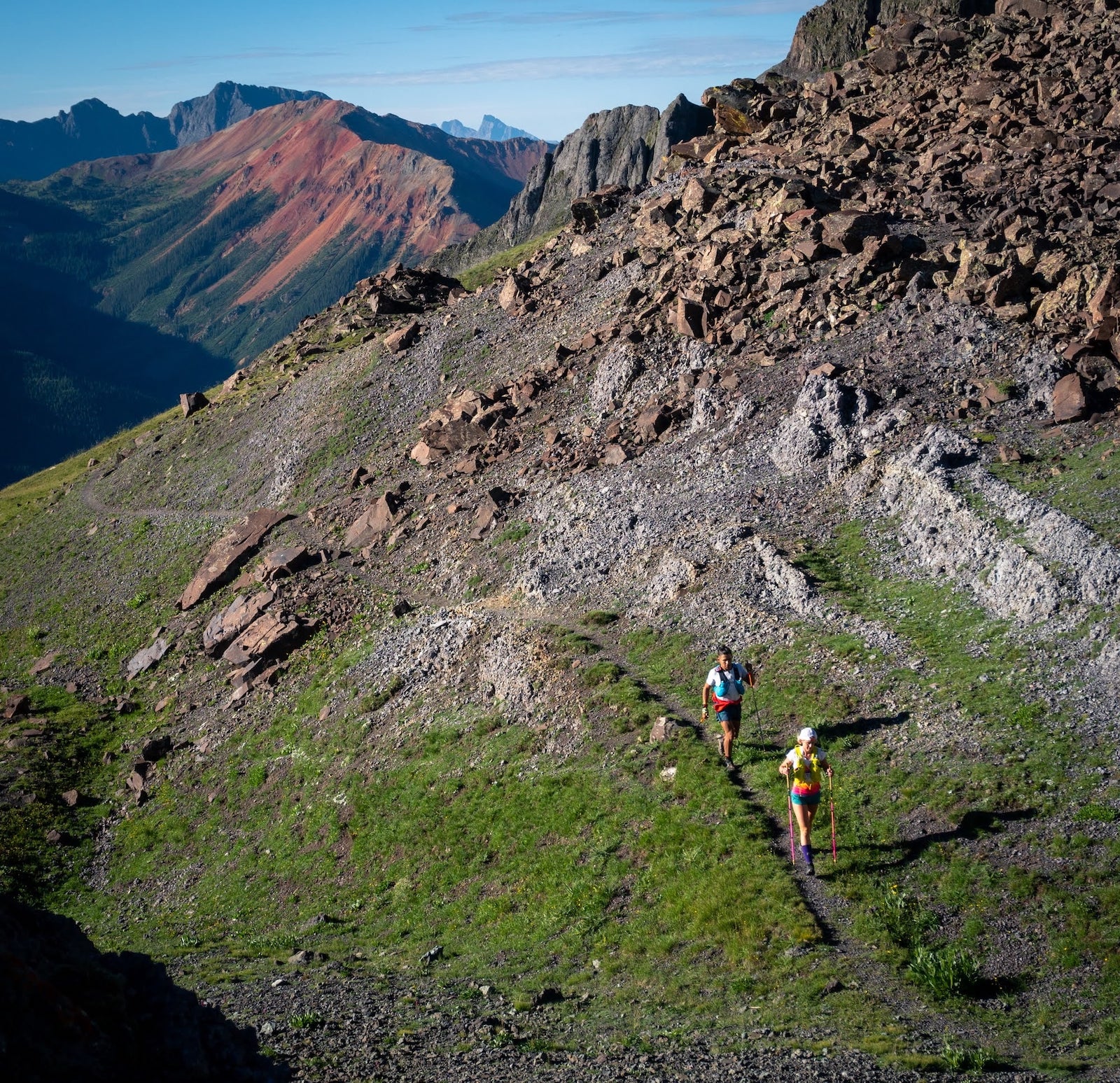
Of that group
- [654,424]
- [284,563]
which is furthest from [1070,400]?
[284,563]

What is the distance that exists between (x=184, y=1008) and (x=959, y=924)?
1398 cm

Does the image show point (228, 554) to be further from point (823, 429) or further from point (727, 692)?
point (727, 692)

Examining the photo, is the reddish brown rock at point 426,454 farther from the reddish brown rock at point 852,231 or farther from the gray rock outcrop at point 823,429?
the reddish brown rock at point 852,231

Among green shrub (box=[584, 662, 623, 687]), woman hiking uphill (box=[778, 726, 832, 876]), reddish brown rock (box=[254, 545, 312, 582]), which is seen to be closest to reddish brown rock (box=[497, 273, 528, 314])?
reddish brown rock (box=[254, 545, 312, 582])

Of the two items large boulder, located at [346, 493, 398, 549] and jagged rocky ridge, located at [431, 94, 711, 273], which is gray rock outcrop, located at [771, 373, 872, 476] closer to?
large boulder, located at [346, 493, 398, 549]

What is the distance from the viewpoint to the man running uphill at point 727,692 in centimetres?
2431

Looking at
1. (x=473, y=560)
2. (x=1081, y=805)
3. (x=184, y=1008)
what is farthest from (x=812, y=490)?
(x=184, y=1008)

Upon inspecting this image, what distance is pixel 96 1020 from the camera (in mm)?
11969

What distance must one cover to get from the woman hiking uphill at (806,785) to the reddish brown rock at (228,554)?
40.4 meters

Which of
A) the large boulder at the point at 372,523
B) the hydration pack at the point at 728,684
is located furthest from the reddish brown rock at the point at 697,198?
the hydration pack at the point at 728,684

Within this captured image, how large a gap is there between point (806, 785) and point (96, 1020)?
1387 cm

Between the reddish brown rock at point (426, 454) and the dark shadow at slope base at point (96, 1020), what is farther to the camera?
the reddish brown rock at point (426, 454)

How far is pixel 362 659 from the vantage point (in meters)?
39.4

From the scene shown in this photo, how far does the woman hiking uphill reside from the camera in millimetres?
19797
